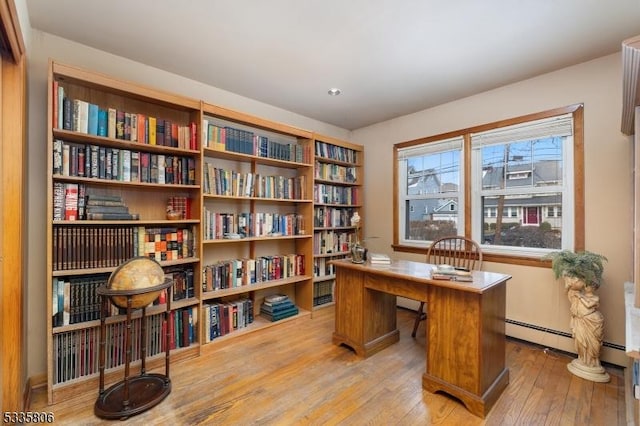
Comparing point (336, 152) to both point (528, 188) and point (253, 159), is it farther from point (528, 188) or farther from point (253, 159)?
point (528, 188)

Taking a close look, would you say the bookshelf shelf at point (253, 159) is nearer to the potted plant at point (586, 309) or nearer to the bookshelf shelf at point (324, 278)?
the bookshelf shelf at point (324, 278)

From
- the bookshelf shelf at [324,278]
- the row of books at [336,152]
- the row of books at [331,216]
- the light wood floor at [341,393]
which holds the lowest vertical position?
the light wood floor at [341,393]

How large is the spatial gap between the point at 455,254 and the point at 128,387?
2924mm

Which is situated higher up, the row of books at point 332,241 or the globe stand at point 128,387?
the row of books at point 332,241

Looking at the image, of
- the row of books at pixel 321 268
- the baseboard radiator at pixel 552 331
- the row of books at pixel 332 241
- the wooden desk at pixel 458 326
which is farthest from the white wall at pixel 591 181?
the row of books at pixel 321 268

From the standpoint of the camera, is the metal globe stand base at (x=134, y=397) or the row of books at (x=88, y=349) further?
the row of books at (x=88, y=349)

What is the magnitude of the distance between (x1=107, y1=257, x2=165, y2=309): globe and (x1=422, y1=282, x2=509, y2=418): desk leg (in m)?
1.84

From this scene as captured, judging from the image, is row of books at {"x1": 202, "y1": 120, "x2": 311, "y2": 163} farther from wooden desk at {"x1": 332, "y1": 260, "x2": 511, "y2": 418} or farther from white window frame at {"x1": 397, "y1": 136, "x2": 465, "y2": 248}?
wooden desk at {"x1": 332, "y1": 260, "x2": 511, "y2": 418}

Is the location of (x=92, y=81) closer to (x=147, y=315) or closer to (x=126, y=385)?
(x=147, y=315)

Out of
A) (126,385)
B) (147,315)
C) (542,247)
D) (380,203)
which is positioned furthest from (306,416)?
(380,203)

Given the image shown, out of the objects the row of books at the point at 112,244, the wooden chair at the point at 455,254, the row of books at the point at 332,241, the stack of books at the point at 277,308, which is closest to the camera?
the row of books at the point at 112,244

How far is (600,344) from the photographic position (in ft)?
6.72

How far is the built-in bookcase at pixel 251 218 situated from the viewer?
8.43 feet

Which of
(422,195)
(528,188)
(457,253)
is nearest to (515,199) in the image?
(528,188)
